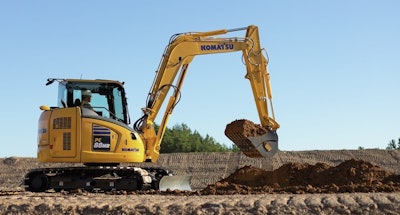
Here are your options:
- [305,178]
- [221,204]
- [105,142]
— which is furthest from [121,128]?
[221,204]

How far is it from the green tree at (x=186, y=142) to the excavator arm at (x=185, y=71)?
24.4m

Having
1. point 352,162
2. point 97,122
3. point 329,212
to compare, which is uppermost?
point 97,122

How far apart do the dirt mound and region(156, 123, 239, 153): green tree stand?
991 inches

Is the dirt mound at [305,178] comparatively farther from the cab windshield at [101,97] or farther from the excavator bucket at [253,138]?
the cab windshield at [101,97]

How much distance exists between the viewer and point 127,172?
16.8m

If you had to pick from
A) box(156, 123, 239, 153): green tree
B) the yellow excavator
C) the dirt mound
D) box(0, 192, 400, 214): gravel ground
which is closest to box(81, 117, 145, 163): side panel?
the yellow excavator

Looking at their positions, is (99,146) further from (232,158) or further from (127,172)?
(232,158)

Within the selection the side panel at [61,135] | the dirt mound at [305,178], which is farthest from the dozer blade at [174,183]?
the side panel at [61,135]

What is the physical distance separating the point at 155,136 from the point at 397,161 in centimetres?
1732

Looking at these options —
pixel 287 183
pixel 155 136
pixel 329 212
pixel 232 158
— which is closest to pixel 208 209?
pixel 329 212

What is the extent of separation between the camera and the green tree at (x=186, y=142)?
139ft

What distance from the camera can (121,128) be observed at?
53.5ft

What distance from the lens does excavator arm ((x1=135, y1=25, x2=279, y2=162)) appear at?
56.7 ft

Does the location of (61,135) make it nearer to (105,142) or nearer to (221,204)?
(105,142)
